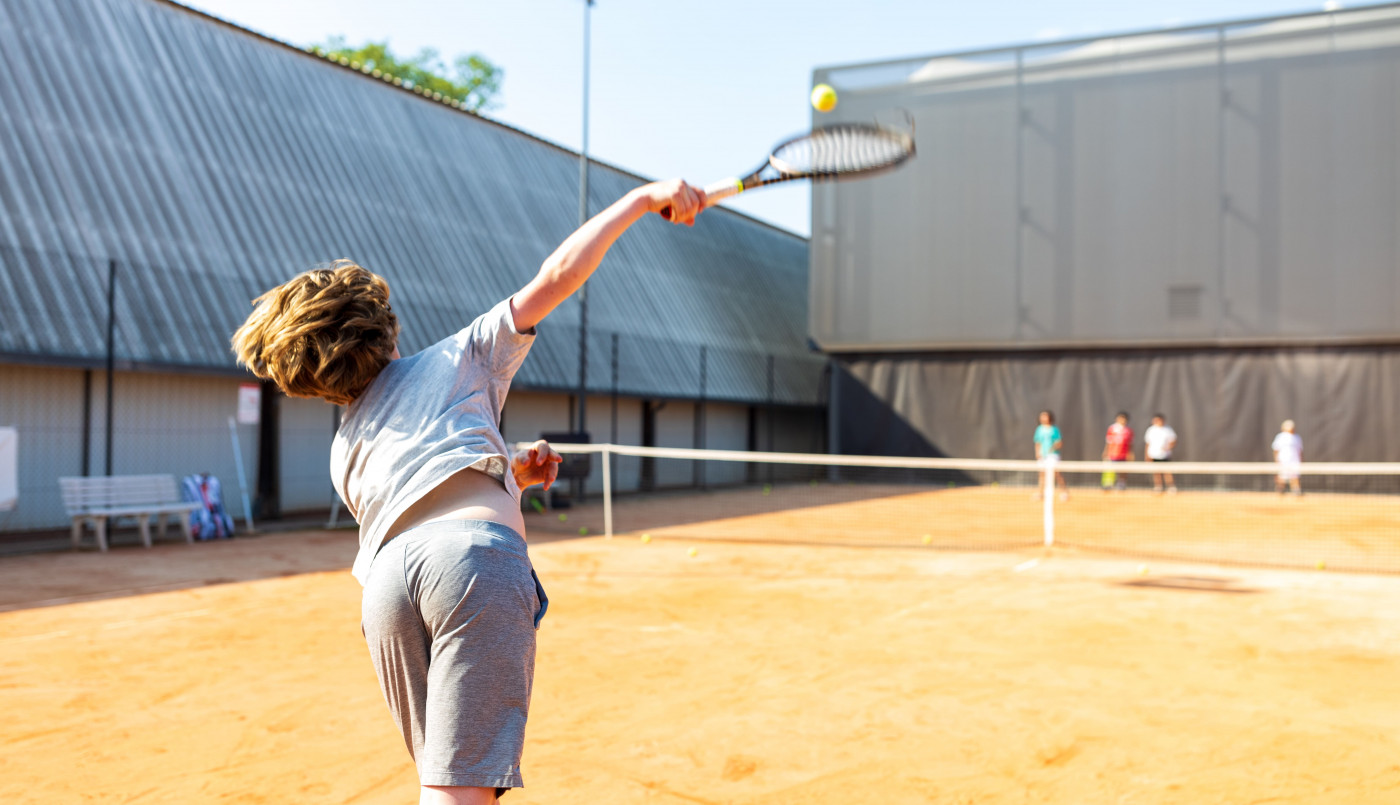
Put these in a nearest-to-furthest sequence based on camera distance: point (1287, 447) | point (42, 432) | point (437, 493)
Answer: point (437, 493)
point (42, 432)
point (1287, 447)

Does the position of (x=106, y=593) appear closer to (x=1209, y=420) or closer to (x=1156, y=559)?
(x=1156, y=559)

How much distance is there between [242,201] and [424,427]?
14752mm

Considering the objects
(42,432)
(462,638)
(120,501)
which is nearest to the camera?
(462,638)

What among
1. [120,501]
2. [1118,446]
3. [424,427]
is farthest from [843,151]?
[1118,446]

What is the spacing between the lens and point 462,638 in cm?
191

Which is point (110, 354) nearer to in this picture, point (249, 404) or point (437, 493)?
point (249, 404)

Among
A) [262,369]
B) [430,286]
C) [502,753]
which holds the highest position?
[430,286]

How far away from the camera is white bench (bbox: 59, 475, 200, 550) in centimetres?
1138

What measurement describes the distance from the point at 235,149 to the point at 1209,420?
746 inches

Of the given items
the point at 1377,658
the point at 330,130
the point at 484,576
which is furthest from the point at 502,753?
the point at 330,130

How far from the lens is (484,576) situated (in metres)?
1.92

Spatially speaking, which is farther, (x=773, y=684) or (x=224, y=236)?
(x=224, y=236)

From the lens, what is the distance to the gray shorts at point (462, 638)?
1.92 m

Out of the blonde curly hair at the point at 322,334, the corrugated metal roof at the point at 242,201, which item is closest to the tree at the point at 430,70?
the corrugated metal roof at the point at 242,201
